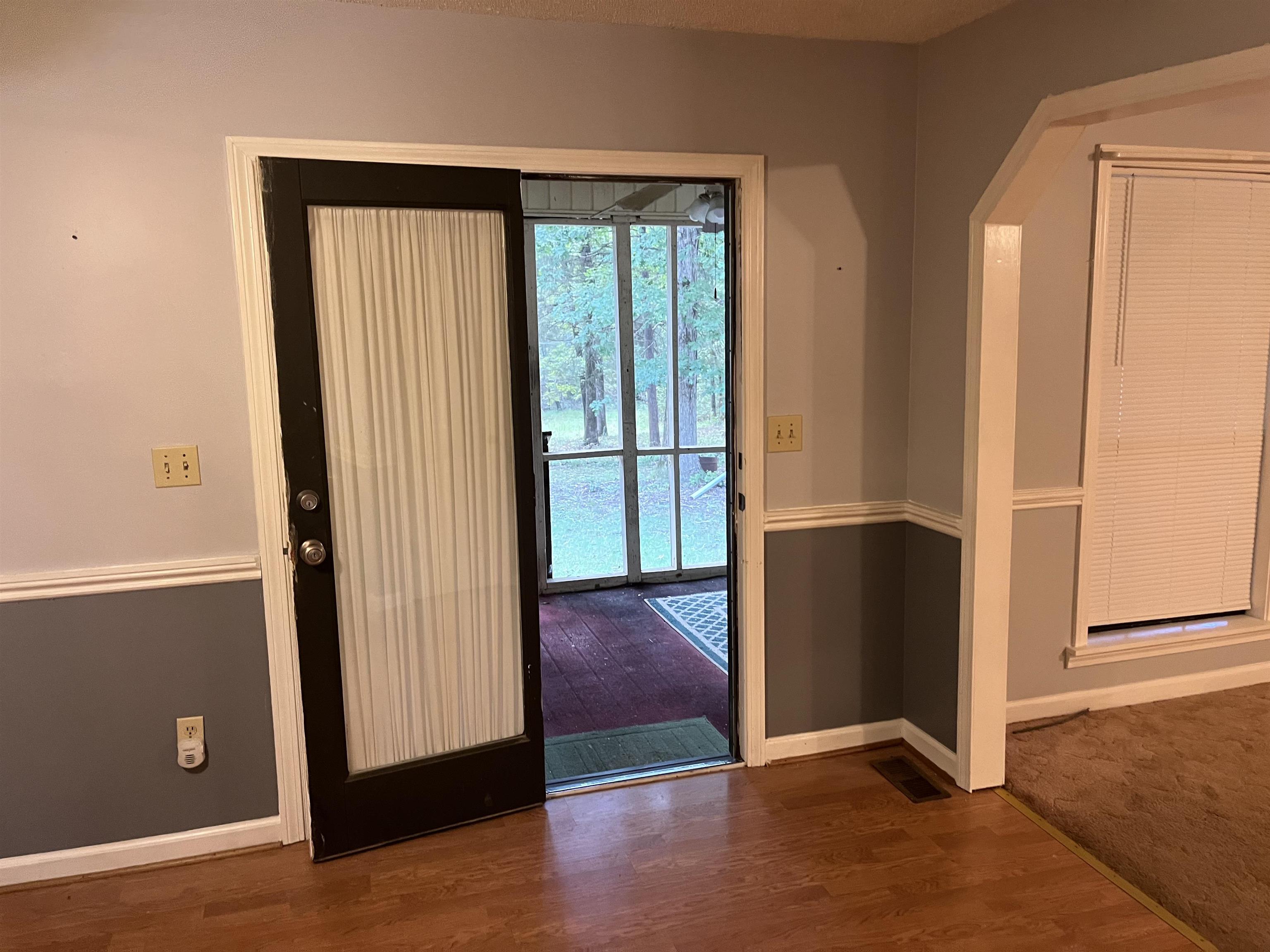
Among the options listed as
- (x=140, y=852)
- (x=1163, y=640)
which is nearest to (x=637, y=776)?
(x=140, y=852)

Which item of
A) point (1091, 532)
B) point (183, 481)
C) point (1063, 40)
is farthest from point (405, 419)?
point (1091, 532)

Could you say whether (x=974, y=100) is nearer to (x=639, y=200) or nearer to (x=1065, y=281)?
(x=1065, y=281)

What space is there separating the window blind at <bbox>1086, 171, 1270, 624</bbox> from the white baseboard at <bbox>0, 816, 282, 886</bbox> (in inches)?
115

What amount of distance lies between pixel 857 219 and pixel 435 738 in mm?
2093

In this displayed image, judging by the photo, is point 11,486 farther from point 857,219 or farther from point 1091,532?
point 1091,532

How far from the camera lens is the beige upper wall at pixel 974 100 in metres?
1.98

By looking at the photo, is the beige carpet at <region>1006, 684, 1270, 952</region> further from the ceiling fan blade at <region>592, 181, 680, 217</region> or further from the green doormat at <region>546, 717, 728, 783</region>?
the ceiling fan blade at <region>592, 181, 680, 217</region>

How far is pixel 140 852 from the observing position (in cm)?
255

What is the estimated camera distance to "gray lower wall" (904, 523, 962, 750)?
2938mm

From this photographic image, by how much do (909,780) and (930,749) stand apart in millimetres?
168

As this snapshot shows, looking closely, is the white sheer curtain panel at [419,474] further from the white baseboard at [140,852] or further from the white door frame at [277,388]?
the white baseboard at [140,852]

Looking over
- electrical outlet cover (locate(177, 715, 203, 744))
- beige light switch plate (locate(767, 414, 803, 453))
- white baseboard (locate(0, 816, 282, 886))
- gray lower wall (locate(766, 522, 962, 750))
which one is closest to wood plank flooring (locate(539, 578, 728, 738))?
gray lower wall (locate(766, 522, 962, 750))

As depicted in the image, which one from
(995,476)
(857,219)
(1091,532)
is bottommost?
(1091,532)

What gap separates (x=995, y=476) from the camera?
2.78 meters
